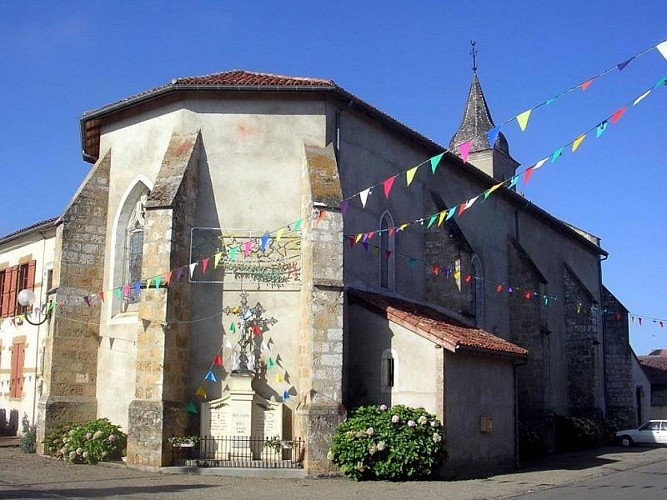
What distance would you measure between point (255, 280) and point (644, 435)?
61.5ft

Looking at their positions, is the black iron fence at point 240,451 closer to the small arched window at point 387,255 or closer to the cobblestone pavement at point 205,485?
the cobblestone pavement at point 205,485

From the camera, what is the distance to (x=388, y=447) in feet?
46.5

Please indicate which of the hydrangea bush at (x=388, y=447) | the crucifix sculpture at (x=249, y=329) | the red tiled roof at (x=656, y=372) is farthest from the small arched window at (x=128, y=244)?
the red tiled roof at (x=656, y=372)

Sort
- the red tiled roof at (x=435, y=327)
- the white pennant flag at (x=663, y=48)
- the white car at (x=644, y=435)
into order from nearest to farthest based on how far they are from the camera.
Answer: the white pennant flag at (x=663, y=48) < the red tiled roof at (x=435, y=327) < the white car at (x=644, y=435)

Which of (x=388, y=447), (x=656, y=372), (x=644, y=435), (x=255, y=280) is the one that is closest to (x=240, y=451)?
(x=388, y=447)

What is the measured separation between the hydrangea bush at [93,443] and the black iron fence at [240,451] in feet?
6.12

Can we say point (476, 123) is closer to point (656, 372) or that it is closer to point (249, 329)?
point (656, 372)

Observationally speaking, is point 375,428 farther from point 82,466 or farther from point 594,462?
point 594,462

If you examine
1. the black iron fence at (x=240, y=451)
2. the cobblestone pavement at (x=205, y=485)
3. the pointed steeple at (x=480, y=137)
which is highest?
the pointed steeple at (x=480, y=137)

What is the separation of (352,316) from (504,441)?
488cm

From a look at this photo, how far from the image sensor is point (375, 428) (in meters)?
14.3

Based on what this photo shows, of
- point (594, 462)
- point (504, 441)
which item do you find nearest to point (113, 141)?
point (504, 441)

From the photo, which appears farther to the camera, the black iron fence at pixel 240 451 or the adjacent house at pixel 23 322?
the adjacent house at pixel 23 322

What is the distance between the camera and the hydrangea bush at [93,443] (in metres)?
15.7
